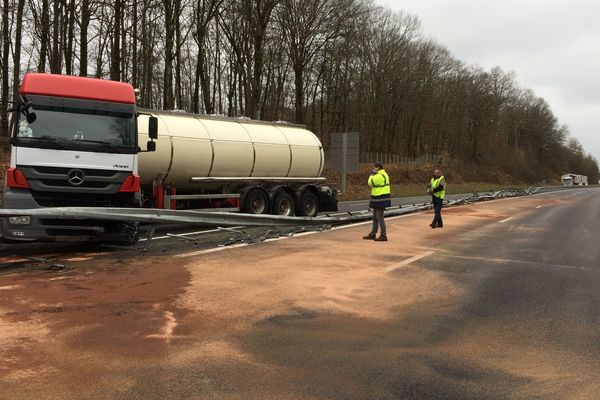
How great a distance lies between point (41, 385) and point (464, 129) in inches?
3152

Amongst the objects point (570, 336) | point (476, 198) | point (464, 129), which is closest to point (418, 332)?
point (570, 336)

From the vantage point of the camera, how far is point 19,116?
984 centimetres

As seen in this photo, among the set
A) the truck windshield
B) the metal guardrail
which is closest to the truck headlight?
the metal guardrail

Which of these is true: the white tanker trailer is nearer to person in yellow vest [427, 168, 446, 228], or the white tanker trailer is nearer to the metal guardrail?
→ the metal guardrail

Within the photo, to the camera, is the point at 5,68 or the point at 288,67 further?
the point at 288,67

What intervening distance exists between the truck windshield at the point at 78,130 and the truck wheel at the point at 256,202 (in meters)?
5.35

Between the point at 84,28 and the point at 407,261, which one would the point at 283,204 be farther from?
the point at 84,28

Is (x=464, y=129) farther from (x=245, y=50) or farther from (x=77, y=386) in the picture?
(x=77, y=386)

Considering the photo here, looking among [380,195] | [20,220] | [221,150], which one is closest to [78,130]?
[20,220]

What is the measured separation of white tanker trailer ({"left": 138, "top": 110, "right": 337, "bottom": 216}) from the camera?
13.9 meters

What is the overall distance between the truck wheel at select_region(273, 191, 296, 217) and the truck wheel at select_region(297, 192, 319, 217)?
29 cm

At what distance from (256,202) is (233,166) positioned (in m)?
1.30

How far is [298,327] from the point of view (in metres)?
5.79

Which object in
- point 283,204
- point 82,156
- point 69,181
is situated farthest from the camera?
point 283,204
